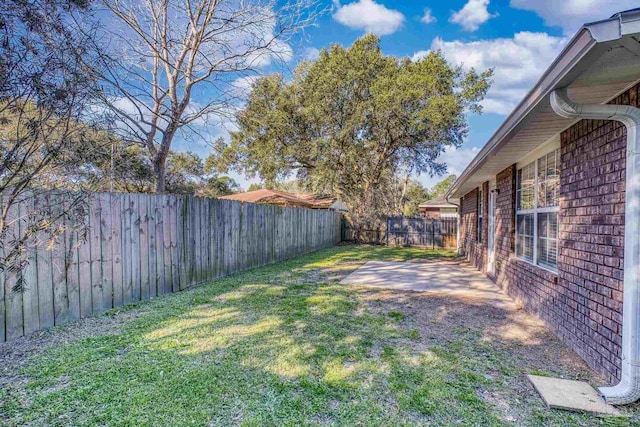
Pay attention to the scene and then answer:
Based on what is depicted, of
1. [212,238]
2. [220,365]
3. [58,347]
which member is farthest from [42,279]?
[212,238]

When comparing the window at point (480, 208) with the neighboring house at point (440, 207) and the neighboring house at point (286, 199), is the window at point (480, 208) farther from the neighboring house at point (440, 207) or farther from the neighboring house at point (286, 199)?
the neighboring house at point (286, 199)

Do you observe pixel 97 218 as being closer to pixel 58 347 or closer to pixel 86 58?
pixel 58 347

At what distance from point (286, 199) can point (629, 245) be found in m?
15.6

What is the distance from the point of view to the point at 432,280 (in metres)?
7.38

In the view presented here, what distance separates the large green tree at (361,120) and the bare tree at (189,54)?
5739 mm

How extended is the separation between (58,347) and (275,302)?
8.66 ft

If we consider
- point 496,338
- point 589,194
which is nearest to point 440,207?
point 496,338

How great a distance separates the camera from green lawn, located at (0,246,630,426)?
2223 millimetres

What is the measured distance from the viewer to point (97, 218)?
433 centimetres

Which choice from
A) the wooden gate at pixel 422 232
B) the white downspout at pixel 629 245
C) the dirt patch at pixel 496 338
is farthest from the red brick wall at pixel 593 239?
the wooden gate at pixel 422 232

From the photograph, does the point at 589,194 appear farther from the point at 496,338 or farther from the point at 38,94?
the point at 38,94

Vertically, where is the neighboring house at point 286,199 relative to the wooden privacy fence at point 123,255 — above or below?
above

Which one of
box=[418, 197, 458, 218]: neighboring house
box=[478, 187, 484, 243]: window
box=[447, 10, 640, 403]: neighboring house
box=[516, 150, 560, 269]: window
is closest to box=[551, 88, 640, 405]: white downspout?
box=[447, 10, 640, 403]: neighboring house

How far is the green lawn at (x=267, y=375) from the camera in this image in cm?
222
